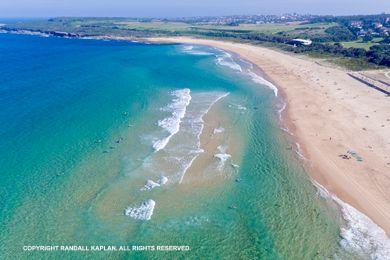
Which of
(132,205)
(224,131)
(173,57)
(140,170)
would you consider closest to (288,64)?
(173,57)

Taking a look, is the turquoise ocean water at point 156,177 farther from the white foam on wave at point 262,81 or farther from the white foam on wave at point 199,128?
the white foam on wave at point 262,81

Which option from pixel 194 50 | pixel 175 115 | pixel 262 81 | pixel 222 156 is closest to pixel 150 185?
pixel 222 156

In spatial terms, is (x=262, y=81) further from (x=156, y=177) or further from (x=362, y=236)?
(x=362, y=236)

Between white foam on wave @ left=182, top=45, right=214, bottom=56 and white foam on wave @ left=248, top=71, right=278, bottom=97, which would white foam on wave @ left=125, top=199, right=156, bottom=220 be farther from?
white foam on wave @ left=182, top=45, right=214, bottom=56

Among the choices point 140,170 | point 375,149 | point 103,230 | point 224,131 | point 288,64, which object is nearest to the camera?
point 103,230

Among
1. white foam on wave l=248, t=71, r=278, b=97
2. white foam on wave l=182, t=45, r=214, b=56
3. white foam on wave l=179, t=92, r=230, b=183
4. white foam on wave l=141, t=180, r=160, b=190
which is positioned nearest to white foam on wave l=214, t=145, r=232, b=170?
white foam on wave l=179, t=92, r=230, b=183

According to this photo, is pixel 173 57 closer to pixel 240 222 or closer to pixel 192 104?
pixel 192 104
